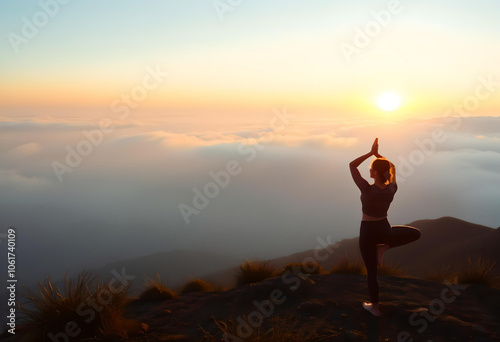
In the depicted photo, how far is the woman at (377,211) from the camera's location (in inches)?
205

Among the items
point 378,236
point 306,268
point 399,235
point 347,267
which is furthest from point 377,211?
point 306,268

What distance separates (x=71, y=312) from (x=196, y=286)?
155 inches

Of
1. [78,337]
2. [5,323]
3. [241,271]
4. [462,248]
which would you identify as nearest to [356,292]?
[241,271]

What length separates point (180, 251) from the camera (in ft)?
447

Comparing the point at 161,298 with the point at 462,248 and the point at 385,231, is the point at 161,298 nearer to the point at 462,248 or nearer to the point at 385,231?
the point at 385,231

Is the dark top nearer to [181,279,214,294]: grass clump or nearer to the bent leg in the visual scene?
the bent leg

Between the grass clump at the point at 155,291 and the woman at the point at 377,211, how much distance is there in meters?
4.70

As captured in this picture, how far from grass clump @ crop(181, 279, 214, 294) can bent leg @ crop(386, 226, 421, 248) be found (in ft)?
16.6

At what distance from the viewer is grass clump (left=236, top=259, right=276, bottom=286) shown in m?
9.07

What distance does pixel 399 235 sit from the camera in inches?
212

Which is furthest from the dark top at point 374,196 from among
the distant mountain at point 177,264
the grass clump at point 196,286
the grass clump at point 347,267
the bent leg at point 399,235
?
the distant mountain at point 177,264

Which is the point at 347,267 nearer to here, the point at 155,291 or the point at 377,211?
the point at 377,211

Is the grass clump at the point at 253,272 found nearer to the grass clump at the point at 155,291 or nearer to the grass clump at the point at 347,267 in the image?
the grass clump at the point at 347,267

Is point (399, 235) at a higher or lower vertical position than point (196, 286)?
higher
